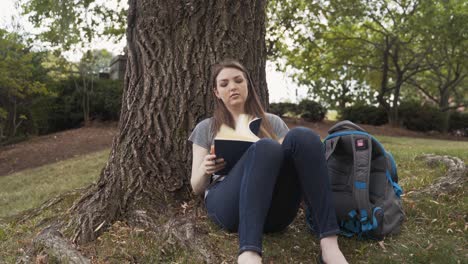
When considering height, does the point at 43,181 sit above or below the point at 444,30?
below

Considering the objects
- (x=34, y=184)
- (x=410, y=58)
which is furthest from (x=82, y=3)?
(x=410, y=58)

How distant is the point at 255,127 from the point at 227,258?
0.85m

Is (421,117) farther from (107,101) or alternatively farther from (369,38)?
(107,101)

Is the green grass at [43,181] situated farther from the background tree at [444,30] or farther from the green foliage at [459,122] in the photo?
the green foliage at [459,122]

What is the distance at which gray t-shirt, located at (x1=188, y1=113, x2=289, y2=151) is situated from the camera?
111 inches

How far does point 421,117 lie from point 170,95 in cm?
1447

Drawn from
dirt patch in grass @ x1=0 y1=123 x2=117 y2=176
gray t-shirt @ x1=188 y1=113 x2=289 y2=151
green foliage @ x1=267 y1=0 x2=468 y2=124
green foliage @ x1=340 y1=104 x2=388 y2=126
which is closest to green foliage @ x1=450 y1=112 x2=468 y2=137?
green foliage @ x1=267 y1=0 x2=468 y2=124

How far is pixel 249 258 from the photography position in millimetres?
2166

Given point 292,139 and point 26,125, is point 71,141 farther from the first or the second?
point 292,139

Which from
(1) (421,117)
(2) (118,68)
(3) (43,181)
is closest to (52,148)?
(3) (43,181)

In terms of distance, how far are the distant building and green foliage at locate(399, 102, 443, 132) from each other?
10495mm

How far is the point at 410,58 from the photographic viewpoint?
50.5 feet

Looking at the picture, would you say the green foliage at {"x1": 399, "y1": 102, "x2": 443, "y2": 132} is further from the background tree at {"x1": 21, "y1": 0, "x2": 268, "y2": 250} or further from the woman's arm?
the woman's arm

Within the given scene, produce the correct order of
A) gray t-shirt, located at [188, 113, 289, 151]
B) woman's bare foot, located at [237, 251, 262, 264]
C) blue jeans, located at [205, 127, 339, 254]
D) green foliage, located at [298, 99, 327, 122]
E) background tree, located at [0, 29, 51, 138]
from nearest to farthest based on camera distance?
woman's bare foot, located at [237, 251, 262, 264] < blue jeans, located at [205, 127, 339, 254] < gray t-shirt, located at [188, 113, 289, 151] < background tree, located at [0, 29, 51, 138] < green foliage, located at [298, 99, 327, 122]
